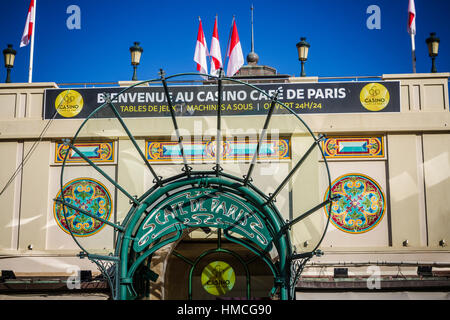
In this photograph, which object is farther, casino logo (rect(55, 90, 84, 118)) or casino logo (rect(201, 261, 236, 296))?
casino logo (rect(55, 90, 84, 118))

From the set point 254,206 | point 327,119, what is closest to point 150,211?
point 254,206

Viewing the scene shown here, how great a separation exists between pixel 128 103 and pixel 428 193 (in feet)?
25.5

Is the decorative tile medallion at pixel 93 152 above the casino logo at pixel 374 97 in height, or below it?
below

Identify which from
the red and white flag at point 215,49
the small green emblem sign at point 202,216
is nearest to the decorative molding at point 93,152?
the red and white flag at point 215,49

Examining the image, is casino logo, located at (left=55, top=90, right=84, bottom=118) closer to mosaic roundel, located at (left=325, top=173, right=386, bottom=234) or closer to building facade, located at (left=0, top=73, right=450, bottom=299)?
building facade, located at (left=0, top=73, right=450, bottom=299)

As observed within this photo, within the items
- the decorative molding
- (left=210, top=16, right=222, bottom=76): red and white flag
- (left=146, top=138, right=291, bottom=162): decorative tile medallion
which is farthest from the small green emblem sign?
(left=210, top=16, right=222, bottom=76): red and white flag

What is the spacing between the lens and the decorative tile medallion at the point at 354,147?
13367mm

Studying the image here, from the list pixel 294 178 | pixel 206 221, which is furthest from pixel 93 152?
pixel 206 221

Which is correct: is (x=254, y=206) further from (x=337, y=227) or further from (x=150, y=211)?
(x=337, y=227)

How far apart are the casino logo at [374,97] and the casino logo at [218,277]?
5388mm

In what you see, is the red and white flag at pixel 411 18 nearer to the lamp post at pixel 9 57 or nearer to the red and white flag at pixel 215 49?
the red and white flag at pixel 215 49

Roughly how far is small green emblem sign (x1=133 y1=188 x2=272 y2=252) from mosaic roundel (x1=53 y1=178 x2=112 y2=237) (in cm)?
407

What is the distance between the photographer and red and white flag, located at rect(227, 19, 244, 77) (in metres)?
14.8

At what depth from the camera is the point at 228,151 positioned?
1339 cm
